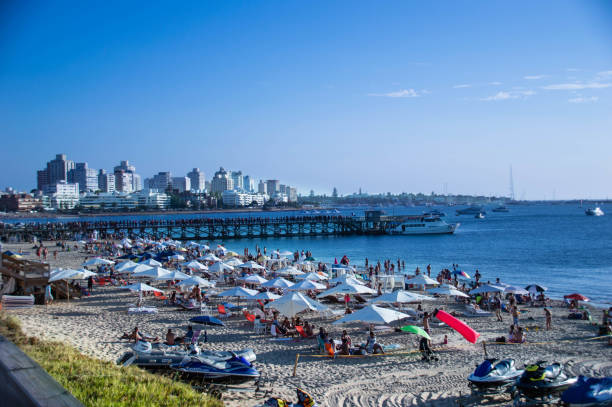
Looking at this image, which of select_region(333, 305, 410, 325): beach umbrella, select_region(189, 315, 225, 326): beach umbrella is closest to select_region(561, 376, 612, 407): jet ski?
select_region(333, 305, 410, 325): beach umbrella

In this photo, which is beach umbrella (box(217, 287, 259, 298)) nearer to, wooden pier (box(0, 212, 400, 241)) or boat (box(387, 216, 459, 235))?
wooden pier (box(0, 212, 400, 241))

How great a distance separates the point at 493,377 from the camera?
32.4 ft

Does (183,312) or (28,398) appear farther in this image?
(183,312)

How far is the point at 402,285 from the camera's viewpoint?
993 inches

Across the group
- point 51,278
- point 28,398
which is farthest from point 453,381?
point 51,278

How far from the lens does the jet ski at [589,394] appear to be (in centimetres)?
838

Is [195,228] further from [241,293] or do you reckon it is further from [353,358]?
[353,358]

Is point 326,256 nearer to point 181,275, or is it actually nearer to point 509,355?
point 181,275

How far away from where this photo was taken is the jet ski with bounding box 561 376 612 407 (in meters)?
8.38

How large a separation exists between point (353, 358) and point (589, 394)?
5.75m

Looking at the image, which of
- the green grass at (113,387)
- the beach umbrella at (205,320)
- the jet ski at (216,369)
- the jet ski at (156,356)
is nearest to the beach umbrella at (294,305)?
the beach umbrella at (205,320)

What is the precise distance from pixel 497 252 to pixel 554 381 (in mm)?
44136

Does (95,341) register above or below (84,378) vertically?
below

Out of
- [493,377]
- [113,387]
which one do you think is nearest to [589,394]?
[493,377]
